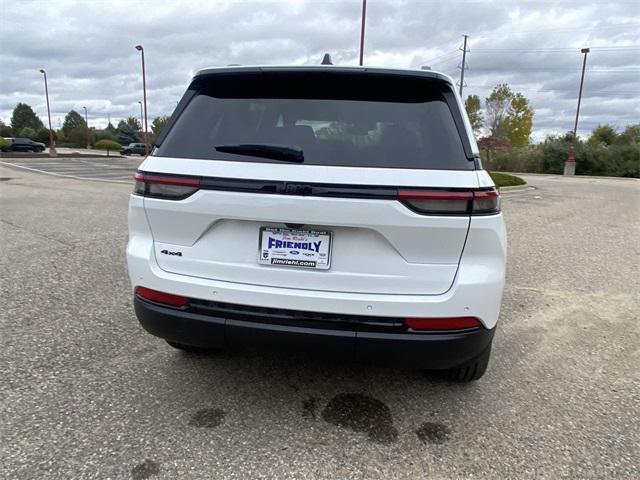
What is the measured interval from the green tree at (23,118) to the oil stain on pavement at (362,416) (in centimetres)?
10345

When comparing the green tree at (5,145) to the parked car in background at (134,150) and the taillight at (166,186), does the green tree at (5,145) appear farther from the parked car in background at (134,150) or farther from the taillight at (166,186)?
the taillight at (166,186)

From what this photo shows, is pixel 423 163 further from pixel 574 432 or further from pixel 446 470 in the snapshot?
pixel 574 432

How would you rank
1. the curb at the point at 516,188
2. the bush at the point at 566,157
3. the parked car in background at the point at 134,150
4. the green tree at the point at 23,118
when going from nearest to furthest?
the curb at the point at 516,188 → the bush at the point at 566,157 → the parked car in background at the point at 134,150 → the green tree at the point at 23,118

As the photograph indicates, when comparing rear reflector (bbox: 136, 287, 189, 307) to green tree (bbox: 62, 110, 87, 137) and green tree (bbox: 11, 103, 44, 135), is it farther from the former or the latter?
green tree (bbox: 62, 110, 87, 137)

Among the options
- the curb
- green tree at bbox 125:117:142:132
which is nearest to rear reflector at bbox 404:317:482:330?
the curb

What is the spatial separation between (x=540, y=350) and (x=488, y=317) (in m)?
1.54

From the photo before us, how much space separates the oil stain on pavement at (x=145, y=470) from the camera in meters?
2.01

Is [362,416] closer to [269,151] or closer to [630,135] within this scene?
[269,151]

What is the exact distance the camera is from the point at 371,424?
243 cm

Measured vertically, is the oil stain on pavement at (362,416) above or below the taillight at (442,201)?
below

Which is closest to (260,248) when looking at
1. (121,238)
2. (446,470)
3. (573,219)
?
(446,470)

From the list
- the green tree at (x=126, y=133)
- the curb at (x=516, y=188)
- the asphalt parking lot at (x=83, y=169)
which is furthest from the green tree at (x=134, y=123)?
the curb at (x=516, y=188)

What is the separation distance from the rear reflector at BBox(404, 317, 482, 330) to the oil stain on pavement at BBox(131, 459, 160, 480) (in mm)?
1303

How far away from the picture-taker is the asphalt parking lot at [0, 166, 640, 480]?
2.13 m
